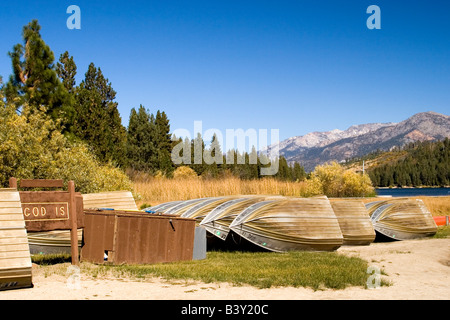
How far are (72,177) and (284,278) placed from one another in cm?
1220

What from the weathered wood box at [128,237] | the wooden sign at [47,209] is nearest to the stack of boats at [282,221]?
the weathered wood box at [128,237]

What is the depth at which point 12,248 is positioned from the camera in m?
8.92

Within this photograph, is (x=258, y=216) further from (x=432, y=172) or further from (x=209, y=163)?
(x=432, y=172)

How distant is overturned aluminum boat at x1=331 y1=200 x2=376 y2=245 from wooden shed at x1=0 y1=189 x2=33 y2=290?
1354 centimetres

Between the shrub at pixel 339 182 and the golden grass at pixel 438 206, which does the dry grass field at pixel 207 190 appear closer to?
the golden grass at pixel 438 206

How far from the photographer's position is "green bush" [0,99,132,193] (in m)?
17.3

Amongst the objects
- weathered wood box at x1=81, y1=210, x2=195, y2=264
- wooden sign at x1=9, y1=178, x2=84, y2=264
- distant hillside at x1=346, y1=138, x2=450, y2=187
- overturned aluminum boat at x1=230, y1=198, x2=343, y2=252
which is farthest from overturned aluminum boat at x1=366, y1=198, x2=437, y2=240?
distant hillside at x1=346, y1=138, x2=450, y2=187

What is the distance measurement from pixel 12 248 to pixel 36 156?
32.1 ft

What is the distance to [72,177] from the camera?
19562 millimetres

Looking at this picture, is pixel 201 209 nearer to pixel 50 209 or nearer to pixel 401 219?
pixel 50 209

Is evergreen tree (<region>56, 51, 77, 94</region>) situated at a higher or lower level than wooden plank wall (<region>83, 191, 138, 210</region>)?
higher

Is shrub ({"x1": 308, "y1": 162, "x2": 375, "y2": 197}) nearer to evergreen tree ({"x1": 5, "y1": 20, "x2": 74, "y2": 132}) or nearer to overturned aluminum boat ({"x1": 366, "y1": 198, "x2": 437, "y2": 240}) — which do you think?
overturned aluminum boat ({"x1": 366, "y1": 198, "x2": 437, "y2": 240})

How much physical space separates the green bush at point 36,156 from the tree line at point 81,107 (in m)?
1.63
